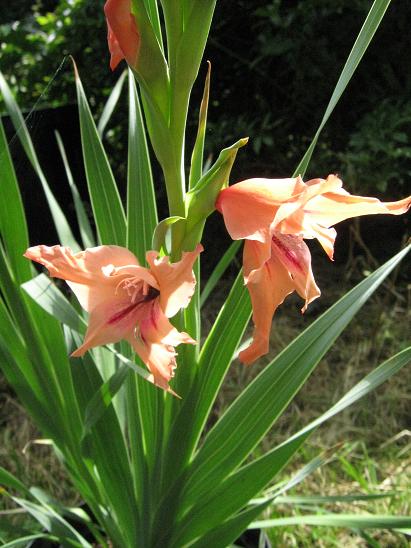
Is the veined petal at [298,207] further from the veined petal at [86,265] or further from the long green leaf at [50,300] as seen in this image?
the long green leaf at [50,300]

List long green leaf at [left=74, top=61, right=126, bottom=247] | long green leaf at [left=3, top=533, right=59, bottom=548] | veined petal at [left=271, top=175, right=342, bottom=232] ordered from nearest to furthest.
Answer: veined petal at [left=271, top=175, right=342, bottom=232]
long green leaf at [left=3, top=533, right=59, bottom=548]
long green leaf at [left=74, top=61, right=126, bottom=247]

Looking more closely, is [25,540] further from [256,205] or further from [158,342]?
[256,205]

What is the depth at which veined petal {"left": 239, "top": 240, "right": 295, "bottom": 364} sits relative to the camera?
0.56 metres

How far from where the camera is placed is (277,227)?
1.75ft

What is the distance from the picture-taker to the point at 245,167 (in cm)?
204

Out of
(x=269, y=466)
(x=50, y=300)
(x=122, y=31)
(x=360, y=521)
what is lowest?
(x=360, y=521)

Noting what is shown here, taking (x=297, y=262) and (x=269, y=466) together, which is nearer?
(x=297, y=262)

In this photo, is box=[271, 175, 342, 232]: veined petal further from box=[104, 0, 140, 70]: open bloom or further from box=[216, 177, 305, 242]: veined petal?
box=[104, 0, 140, 70]: open bloom

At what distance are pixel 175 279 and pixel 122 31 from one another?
0.69ft

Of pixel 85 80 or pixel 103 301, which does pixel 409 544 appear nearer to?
pixel 103 301

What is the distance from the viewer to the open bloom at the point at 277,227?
1.76ft

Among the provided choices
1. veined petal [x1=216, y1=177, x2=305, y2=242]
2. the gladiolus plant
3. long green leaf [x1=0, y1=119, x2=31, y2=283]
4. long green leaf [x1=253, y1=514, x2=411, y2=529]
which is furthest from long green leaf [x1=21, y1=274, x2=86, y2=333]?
long green leaf [x1=253, y1=514, x2=411, y2=529]

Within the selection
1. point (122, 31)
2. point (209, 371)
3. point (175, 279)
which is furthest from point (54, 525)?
point (122, 31)

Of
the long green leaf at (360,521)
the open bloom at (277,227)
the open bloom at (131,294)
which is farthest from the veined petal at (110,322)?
the long green leaf at (360,521)
